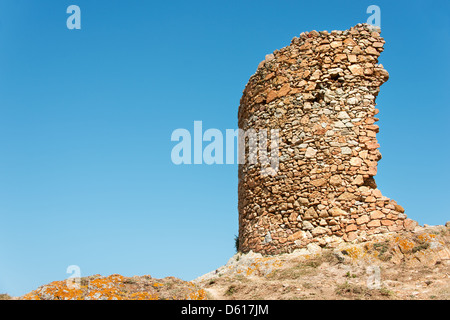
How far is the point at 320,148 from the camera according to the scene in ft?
29.6

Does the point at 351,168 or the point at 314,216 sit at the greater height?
the point at 351,168

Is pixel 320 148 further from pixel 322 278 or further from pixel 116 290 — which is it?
pixel 116 290

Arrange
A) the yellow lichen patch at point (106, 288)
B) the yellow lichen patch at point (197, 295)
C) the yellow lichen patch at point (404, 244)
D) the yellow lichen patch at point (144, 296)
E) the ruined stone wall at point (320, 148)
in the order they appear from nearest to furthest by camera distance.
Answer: the yellow lichen patch at point (106, 288) < the yellow lichen patch at point (144, 296) < the yellow lichen patch at point (197, 295) < the yellow lichen patch at point (404, 244) < the ruined stone wall at point (320, 148)

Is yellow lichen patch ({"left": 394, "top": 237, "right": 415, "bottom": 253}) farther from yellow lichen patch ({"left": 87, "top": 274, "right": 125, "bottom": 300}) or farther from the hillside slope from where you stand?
yellow lichen patch ({"left": 87, "top": 274, "right": 125, "bottom": 300})

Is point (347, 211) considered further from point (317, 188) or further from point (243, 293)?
point (243, 293)

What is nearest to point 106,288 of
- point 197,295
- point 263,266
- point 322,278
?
point 197,295

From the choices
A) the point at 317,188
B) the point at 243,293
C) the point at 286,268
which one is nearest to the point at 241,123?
the point at 317,188

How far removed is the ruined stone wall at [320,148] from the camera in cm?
862

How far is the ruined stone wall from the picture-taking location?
8.62 metres

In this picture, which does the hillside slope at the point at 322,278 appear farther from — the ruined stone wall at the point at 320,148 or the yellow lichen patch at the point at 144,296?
the ruined stone wall at the point at 320,148

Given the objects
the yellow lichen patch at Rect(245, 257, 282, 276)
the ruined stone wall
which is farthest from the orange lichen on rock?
the ruined stone wall

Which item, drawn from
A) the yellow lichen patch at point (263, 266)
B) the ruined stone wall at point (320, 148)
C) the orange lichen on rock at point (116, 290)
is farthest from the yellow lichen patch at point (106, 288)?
the ruined stone wall at point (320, 148)

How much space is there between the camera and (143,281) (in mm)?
5945
